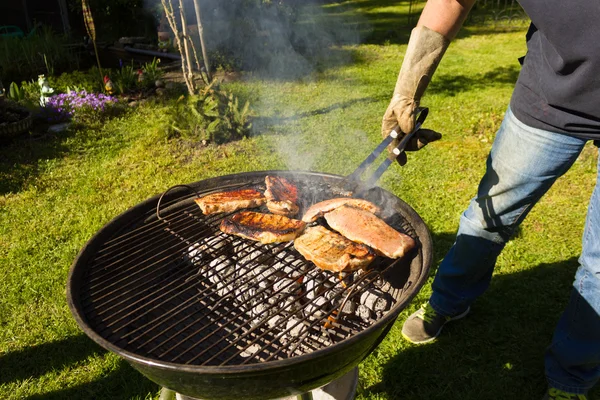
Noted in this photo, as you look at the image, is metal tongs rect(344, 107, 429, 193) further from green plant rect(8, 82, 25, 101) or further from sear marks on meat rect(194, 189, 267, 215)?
green plant rect(8, 82, 25, 101)

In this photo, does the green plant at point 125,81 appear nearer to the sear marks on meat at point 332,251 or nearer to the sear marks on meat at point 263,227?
the sear marks on meat at point 263,227

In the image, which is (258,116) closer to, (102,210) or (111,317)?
(102,210)

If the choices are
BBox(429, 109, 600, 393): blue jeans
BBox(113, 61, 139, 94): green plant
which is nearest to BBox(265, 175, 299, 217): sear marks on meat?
BBox(429, 109, 600, 393): blue jeans

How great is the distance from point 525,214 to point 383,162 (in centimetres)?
93

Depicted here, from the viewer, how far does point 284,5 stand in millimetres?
10000

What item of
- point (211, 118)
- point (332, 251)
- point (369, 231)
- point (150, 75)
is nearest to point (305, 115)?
point (211, 118)

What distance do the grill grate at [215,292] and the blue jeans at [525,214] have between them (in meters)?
0.57

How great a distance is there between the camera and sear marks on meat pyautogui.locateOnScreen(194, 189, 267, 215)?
2.34 metres

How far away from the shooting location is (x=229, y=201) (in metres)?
2.37

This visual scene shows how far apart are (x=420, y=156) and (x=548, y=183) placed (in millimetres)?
3227

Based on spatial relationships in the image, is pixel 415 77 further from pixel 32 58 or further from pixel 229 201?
pixel 32 58

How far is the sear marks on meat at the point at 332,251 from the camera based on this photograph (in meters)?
1.94

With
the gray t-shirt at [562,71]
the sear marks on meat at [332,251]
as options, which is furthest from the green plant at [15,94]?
the gray t-shirt at [562,71]

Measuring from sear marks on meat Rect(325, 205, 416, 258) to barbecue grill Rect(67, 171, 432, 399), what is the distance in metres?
0.07
